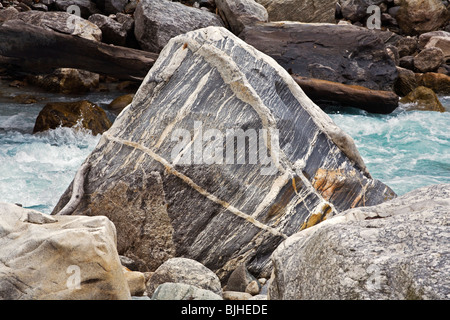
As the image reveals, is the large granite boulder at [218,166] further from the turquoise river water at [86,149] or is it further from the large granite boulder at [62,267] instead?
the turquoise river water at [86,149]

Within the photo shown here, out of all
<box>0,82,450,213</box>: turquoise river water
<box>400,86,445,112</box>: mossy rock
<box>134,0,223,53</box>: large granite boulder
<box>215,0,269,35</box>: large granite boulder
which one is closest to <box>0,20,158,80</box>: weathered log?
<box>0,82,450,213</box>: turquoise river water

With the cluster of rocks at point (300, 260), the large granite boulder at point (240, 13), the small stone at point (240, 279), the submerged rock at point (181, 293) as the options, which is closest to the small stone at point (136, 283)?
the cluster of rocks at point (300, 260)

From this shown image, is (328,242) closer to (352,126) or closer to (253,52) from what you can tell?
(253,52)

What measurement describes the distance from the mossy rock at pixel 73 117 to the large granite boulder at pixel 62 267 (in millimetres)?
5166

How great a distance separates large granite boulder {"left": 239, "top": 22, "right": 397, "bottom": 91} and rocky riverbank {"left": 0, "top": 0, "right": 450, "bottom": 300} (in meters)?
4.23

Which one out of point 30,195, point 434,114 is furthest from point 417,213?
point 434,114

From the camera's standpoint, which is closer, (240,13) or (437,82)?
(240,13)

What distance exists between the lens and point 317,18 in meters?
13.6

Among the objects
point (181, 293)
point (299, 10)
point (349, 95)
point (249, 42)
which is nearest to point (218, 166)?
point (181, 293)

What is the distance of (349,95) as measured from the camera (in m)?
9.59

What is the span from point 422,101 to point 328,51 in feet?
7.24

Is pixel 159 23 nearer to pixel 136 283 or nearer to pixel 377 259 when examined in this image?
pixel 136 283

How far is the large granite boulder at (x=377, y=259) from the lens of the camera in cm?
173
